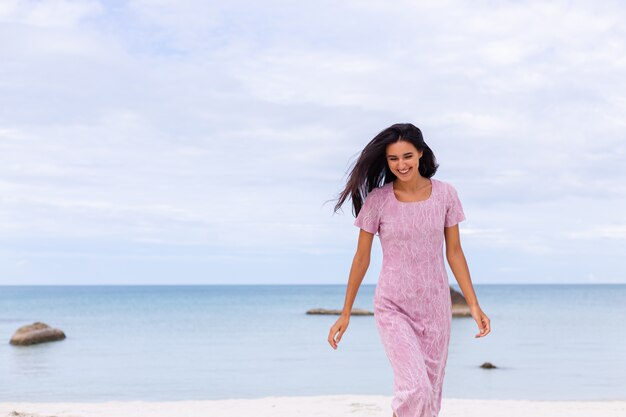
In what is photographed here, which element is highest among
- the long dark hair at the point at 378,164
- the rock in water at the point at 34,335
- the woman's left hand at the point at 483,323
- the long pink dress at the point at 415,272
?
the long dark hair at the point at 378,164

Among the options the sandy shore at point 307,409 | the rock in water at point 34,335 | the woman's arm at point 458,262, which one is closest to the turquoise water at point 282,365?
Answer: the rock in water at point 34,335

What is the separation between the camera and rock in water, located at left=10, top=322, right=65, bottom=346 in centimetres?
2477

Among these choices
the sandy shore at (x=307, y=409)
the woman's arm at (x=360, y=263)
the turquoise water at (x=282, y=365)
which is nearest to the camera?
the woman's arm at (x=360, y=263)

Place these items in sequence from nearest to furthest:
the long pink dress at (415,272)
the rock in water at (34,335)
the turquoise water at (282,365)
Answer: the long pink dress at (415,272)
the turquoise water at (282,365)
the rock in water at (34,335)

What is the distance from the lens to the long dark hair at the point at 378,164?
16.4 ft

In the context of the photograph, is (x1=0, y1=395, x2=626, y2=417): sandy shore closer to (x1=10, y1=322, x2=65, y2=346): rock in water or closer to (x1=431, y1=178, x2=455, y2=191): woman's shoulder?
(x1=431, y1=178, x2=455, y2=191): woman's shoulder

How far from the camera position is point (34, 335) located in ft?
81.4

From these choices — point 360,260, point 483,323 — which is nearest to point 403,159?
point 360,260

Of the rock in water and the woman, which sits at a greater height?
the woman

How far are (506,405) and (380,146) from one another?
24.0ft

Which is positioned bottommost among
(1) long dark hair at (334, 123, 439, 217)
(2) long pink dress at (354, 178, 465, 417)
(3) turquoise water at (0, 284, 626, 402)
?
(3) turquoise water at (0, 284, 626, 402)

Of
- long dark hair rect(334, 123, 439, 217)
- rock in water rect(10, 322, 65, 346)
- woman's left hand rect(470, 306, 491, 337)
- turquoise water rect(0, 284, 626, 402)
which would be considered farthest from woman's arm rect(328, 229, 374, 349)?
rock in water rect(10, 322, 65, 346)

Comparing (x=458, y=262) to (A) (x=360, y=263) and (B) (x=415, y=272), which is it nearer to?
(B) (x=415, y=272)

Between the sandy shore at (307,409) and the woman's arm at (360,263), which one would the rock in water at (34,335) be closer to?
the sandy shore at (307,409)
